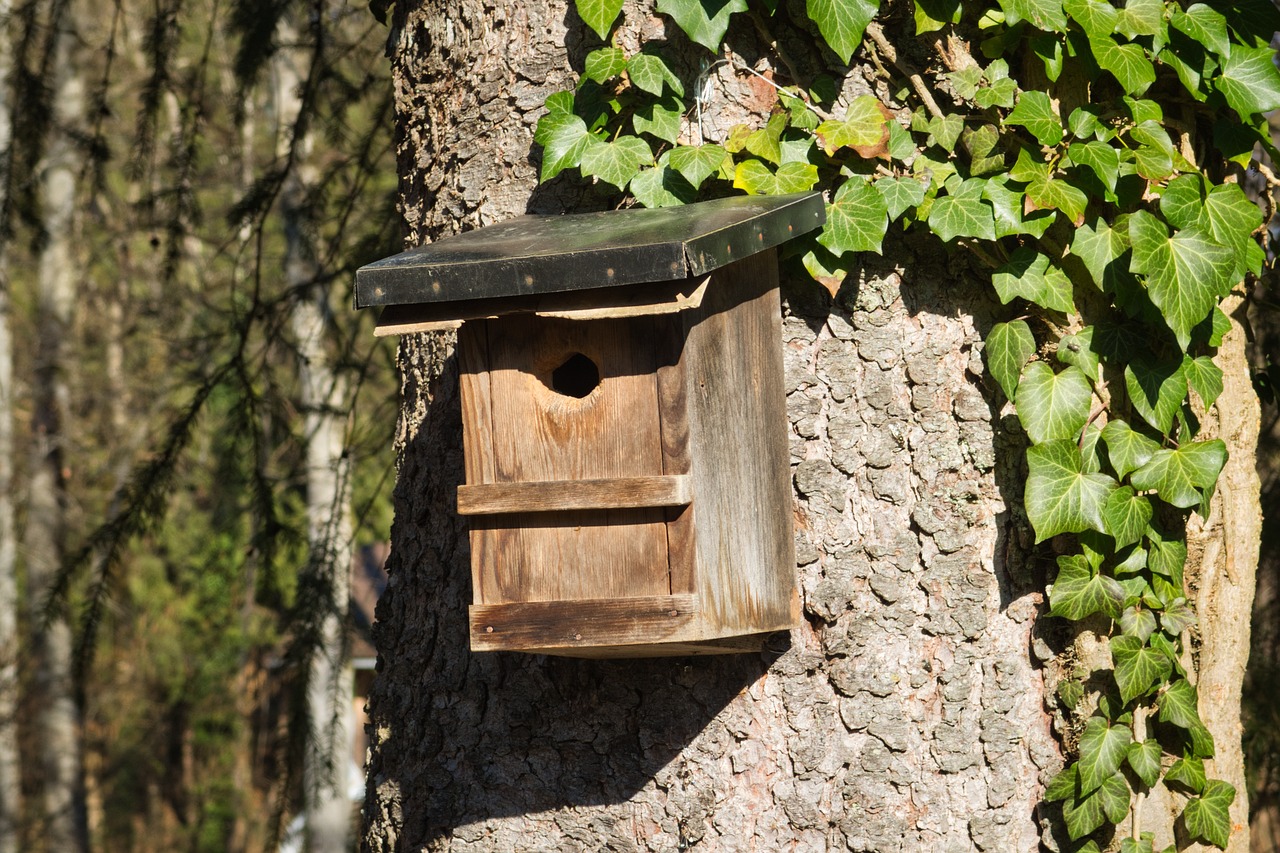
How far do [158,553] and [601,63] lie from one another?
12.9 metres

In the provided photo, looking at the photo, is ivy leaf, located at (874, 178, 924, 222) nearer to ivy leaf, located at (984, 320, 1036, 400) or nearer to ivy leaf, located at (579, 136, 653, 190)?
ivy leaf, located at (984, 320, 1036, 400)

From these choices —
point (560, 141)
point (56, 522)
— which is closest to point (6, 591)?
point (56, 522)

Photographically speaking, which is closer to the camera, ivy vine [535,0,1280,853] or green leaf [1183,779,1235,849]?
ivy vine [535,0,1280,853]

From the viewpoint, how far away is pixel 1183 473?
1776 millimetres

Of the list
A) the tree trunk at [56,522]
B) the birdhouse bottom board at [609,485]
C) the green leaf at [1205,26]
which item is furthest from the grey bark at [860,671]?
the tree trunk at [56,522]

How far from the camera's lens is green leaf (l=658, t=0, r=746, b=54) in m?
1.75

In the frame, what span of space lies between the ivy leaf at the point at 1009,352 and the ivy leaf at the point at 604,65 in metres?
0.71

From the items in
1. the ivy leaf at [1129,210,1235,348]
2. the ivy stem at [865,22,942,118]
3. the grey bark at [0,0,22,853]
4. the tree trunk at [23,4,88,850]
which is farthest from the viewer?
the grey bark at [0,0,22,853]

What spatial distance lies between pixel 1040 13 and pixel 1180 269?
17.0 inches

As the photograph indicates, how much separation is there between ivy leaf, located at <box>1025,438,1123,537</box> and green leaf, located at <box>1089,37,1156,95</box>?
1.81 ft

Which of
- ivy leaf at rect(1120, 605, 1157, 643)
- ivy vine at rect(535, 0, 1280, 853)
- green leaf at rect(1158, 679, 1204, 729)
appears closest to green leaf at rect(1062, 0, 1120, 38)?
ivy vine at rect(535, 0, 1280, 853)

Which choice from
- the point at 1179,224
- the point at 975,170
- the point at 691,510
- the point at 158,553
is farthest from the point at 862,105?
the point at 158,553

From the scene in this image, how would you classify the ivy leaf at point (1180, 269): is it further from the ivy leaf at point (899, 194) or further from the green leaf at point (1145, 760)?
the green leaf at point (1145, 760)

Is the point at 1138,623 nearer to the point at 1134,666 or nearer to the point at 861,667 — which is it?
the point at 1134,666
